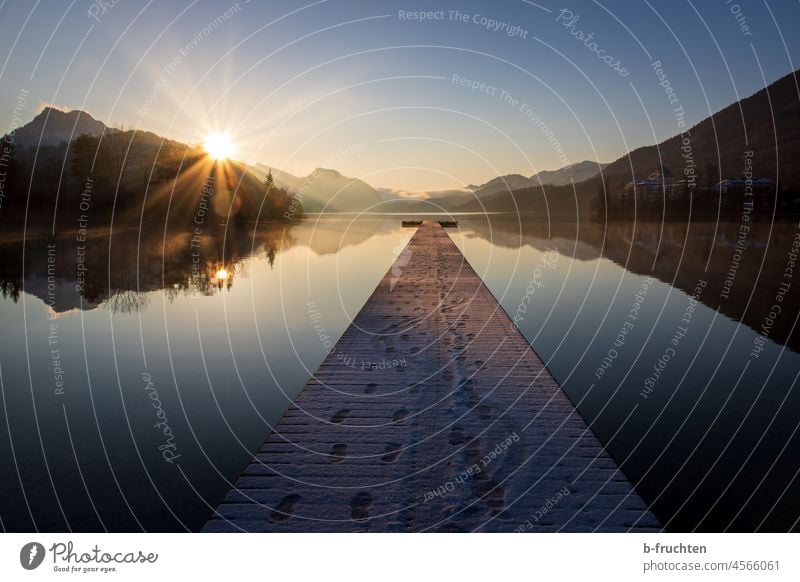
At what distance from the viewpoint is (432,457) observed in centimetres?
554

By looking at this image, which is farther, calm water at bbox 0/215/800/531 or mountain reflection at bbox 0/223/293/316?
mountain reflection at bbox 0/223/293/316

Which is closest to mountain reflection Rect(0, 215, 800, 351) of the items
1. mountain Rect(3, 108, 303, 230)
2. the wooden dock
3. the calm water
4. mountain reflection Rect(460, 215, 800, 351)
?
mountain reflection Rect(460, 215, 800, 351)

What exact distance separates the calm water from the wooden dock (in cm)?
174

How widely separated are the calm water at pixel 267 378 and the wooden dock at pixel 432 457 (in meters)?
1.74

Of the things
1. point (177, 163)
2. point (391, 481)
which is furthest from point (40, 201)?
point (391, 481)

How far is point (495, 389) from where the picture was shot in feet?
25.2

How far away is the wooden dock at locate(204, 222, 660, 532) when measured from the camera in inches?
176

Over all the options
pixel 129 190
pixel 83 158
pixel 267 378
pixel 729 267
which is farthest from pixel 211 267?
pixel 129 190

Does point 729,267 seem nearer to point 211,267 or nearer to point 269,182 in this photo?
point 211,267

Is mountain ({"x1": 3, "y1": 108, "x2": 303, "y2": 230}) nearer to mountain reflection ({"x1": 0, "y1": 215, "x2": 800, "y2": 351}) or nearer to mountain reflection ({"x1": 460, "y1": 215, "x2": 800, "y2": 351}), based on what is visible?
mountain reflection ({"x1": 0, "y1": 215, "x2": 800, "y2": 351})

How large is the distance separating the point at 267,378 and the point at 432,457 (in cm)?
697

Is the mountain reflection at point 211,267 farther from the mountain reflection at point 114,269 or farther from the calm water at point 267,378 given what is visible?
the calm water at point 267,378

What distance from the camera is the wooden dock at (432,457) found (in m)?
4.48
